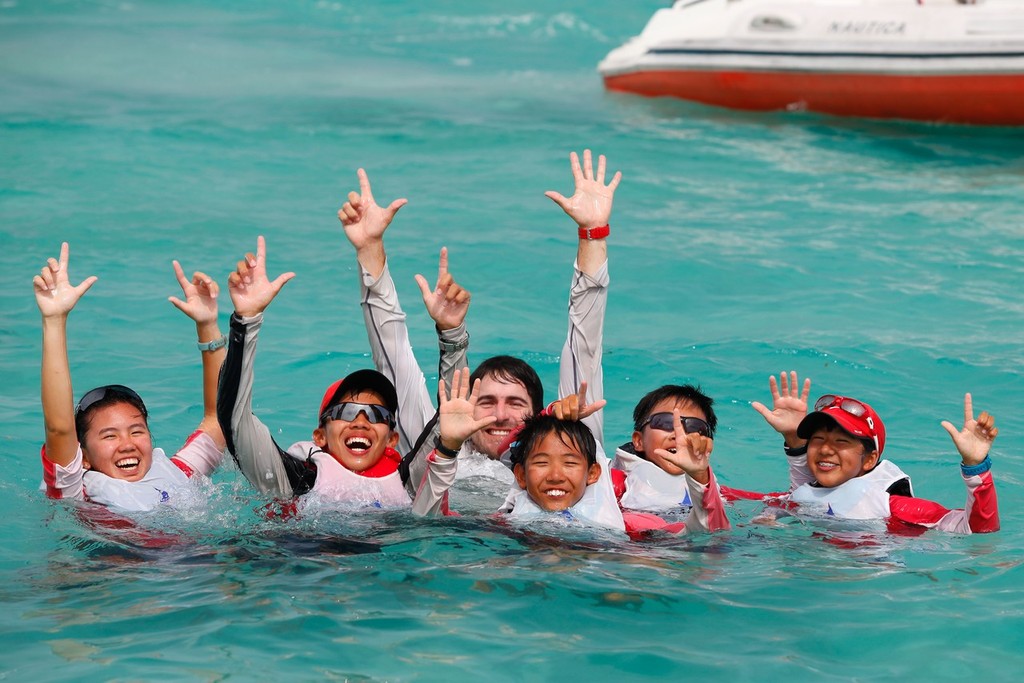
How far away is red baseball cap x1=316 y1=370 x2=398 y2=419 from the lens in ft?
→ 19.6

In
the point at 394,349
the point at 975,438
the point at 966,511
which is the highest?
the point at 394,349

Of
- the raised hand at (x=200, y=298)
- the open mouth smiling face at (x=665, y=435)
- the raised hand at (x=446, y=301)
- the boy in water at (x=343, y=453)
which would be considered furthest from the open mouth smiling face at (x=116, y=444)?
the open mouth smiling face at (x=665, y=435)

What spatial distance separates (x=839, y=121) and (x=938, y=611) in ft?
39.2

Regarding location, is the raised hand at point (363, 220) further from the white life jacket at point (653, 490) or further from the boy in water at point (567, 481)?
the white life jacket at point (653, 490)

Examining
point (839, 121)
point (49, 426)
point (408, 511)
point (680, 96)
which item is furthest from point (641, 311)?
point (680, 96)

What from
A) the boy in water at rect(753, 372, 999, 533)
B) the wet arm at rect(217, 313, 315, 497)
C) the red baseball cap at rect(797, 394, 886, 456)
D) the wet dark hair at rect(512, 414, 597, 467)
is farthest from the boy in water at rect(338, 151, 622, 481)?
the red baseball cap at rect(797, 394, 886, 456)

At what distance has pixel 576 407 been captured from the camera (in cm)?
571

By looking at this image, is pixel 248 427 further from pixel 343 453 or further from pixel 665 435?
pixel 665 435

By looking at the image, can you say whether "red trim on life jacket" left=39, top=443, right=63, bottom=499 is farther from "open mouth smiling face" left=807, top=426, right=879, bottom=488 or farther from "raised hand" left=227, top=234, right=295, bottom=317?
"open mouth smiling face" left=807, top=426, right=879, bottom=488

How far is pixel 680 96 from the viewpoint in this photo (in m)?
17.9

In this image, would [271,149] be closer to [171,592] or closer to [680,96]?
[680,96]

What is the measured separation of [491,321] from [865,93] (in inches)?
310

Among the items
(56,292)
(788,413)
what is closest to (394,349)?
(56,292)

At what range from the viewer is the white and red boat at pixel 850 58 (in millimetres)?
14820
